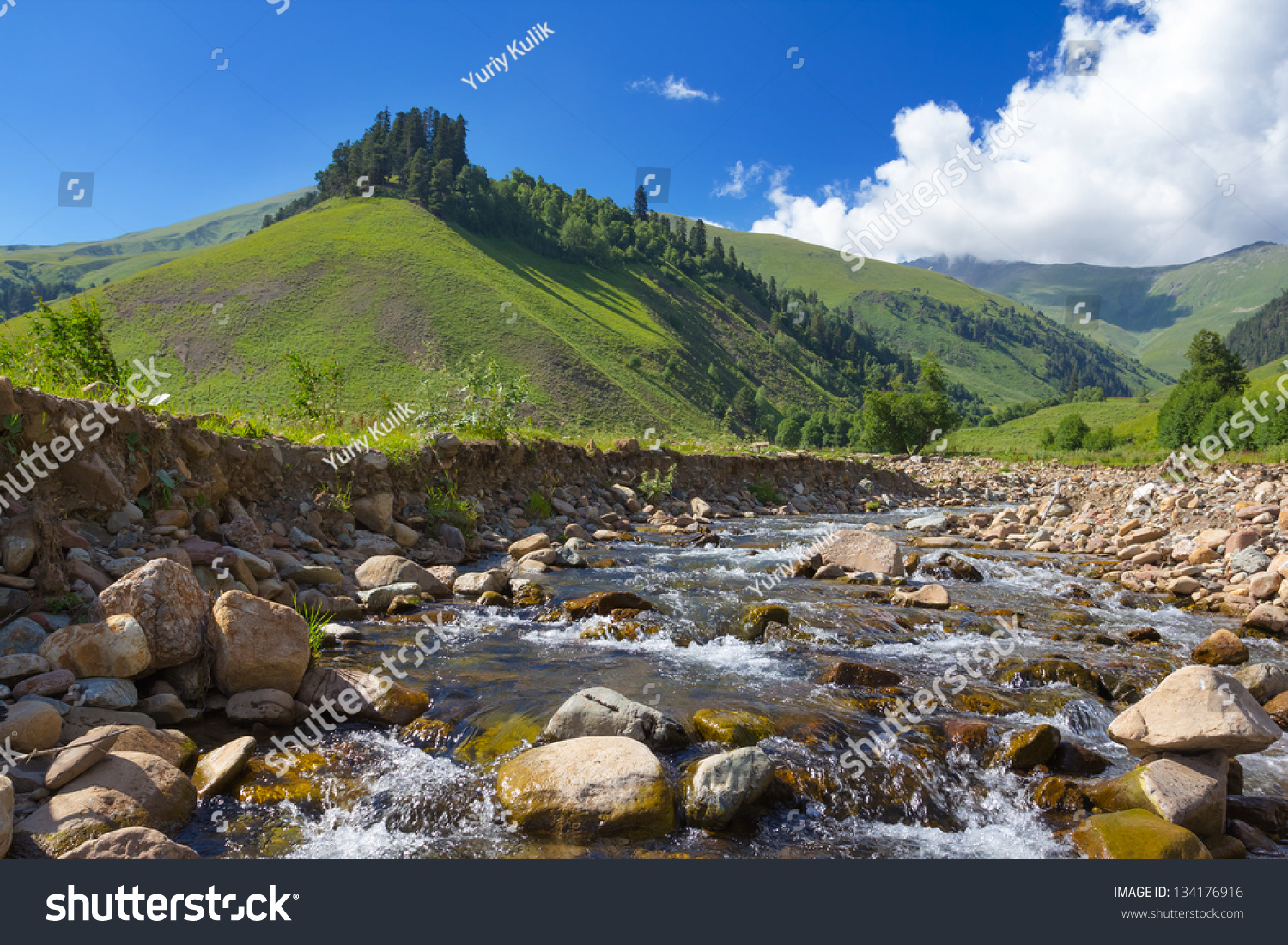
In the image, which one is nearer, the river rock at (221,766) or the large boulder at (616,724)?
the river rock at (221,766)

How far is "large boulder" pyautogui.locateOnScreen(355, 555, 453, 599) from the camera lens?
927cm

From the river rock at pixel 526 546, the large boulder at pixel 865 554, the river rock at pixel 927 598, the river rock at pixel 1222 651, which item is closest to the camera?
the river rock at pixel 1222 651

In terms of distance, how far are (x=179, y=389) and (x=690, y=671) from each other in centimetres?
5979

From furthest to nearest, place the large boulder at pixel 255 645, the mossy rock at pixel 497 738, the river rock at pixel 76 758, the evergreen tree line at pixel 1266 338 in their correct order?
1. the evergreen tree line at pixel 1266 338
2. the large boulder at pixel 255 645
3. the mossy rock at pixel 497 738
4. the river rock at pixel 76 758

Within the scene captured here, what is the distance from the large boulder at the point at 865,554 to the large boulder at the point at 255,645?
360 inches

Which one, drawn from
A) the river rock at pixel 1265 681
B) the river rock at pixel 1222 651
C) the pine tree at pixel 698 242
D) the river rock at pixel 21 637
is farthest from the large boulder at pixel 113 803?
the pine tree at pixel 698 242

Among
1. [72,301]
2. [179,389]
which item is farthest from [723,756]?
[179,389]

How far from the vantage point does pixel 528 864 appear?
3.65 m

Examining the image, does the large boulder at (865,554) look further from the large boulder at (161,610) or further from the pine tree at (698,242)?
the pine tree at (698,242)

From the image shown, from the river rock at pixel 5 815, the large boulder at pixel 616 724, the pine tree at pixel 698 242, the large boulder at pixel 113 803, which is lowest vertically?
the large boulder at pixel 616 724

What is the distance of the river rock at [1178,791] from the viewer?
429 cm

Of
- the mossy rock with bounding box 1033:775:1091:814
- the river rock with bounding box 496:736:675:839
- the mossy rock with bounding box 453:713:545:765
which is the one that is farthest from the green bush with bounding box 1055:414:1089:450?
the river rock with bounding box 496:736:675:839

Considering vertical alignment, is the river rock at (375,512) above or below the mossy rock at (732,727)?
above

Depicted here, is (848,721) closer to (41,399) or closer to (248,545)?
(248,545)
